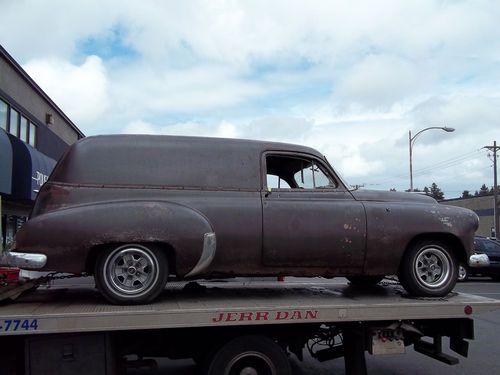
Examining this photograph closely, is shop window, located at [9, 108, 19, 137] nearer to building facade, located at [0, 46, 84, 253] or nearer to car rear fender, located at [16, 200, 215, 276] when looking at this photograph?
building facade, located at [0, 46, 84, 253]

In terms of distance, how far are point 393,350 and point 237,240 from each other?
181 cm

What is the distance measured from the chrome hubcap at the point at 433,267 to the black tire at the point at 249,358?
1.81 m

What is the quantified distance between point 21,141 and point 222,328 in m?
12.5

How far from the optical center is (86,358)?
4539 mm

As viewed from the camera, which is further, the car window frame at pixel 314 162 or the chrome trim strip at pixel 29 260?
the car window frame at pixel 314 162

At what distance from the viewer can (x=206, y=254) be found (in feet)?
17.1

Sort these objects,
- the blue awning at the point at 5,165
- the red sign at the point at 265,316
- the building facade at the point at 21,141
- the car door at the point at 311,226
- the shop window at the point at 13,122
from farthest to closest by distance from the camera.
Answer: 1. the shop window at the point at 13,122
2. the building facade at the point at 21,141
3. the blue awning at the point at 5,165
4. the car door at the point at 311,226
5. the red sign at the point at 265,316

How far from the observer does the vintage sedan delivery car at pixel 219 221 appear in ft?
16.5

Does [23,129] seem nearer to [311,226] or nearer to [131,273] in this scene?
[131,273]

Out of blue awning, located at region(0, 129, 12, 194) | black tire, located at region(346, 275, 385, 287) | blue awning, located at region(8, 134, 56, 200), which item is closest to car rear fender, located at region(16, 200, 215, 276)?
black tire, located at region(346, 275, 385, 287)

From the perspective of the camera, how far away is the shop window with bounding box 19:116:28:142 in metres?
18.7

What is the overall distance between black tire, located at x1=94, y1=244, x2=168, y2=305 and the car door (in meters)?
1.05

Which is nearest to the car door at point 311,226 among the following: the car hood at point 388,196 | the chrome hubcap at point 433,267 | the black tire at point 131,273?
the car hood at point 388,196

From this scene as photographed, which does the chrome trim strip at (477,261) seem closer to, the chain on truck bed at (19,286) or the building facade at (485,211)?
the chain on truck bed at (19,286)
